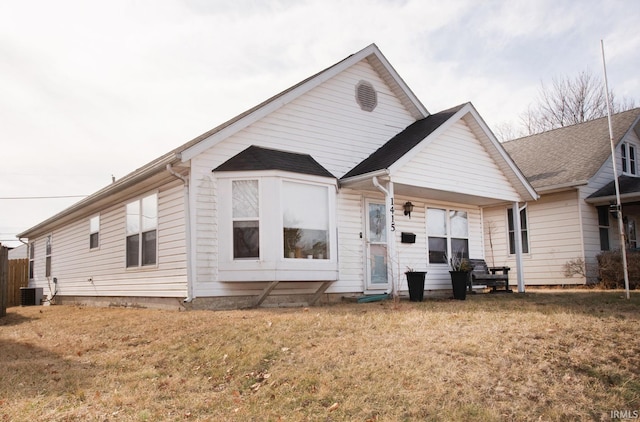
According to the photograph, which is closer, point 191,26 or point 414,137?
point 191,26

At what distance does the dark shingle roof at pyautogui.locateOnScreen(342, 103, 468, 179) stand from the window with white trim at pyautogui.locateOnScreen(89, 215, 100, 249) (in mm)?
7560

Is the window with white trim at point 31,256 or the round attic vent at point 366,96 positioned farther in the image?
the window with white trim at point 31,256

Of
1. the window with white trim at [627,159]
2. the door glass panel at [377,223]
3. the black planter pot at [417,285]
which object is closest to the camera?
the black planter pot at [417,285]

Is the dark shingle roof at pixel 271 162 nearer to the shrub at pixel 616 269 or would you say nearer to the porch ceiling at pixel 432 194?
the porch ceiling at pixel 432 194

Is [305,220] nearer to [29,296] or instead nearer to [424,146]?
[424,146]

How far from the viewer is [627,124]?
19141 mm

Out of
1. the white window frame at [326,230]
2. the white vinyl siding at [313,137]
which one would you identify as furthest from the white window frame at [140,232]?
the white window frame at [326,230]

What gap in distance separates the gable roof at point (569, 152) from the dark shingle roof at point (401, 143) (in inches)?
213

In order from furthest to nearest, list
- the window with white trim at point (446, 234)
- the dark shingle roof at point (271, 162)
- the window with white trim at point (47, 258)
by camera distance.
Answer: the window with white trim at point (47, 258)
the window with white trim at point (446, 234)
the dark shingle roof at point (271, 162)

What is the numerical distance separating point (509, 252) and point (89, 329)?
13683 millimetres

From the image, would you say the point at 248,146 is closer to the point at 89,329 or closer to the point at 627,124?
the point at 89,329

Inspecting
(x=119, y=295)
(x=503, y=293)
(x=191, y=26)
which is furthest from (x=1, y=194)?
(x=503, y=293)

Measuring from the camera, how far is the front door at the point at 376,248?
1276 cm

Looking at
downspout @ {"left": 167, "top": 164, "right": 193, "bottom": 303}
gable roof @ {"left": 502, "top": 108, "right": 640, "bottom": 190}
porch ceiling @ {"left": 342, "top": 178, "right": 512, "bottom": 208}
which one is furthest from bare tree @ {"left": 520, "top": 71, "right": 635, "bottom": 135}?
downspout @ {"left": 167, "top": 164, "right": 193, "bottom": 303}
